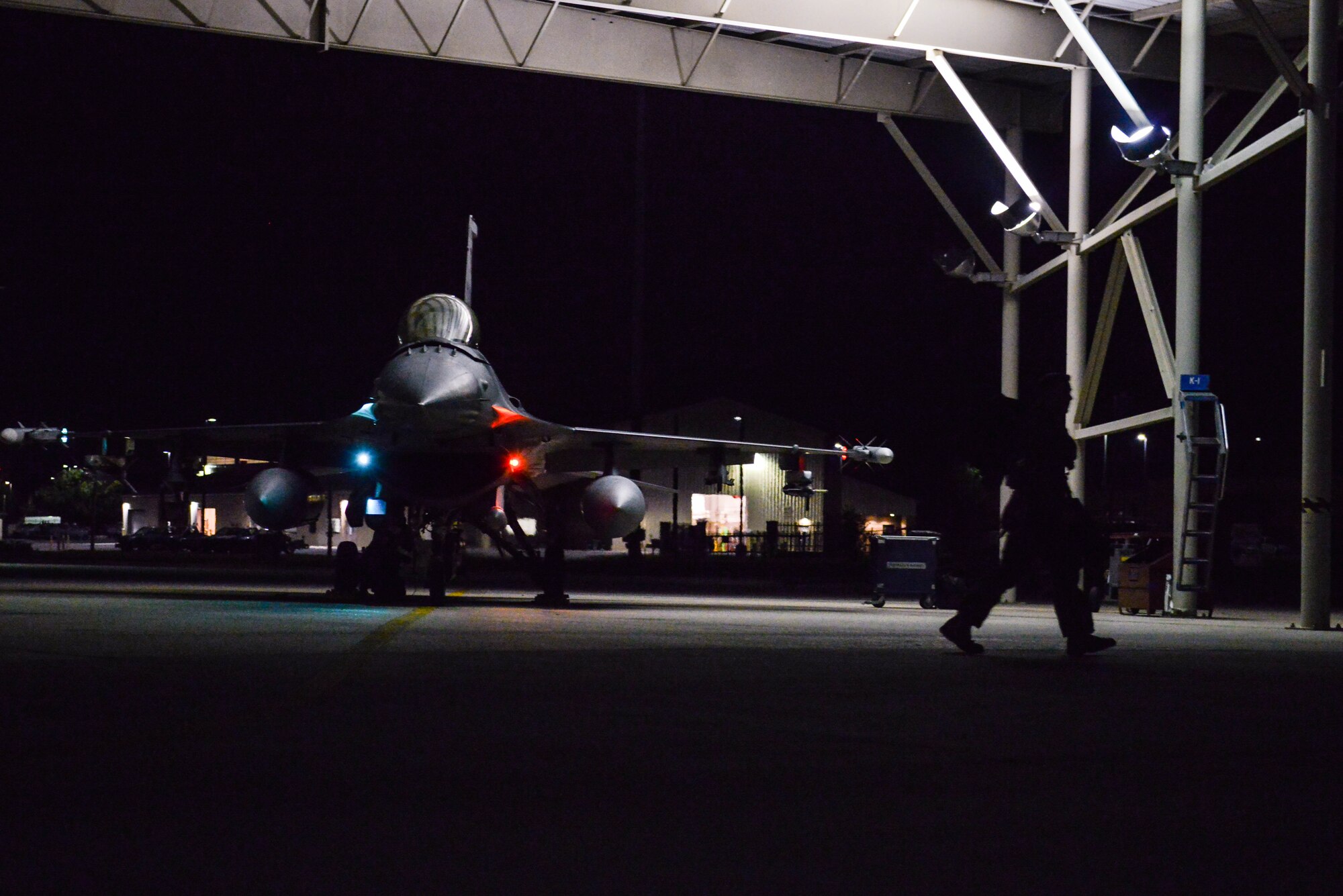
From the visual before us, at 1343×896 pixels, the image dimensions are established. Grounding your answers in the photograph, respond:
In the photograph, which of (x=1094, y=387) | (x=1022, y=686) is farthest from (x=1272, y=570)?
(x=1022, y=686)

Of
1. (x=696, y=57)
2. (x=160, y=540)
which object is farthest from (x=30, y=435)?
(x=160, y=540)

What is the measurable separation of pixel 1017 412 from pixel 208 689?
5517mm

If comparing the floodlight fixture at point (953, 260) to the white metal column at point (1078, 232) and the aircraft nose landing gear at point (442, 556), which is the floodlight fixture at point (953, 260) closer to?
the white metal column at point (1078, 232)

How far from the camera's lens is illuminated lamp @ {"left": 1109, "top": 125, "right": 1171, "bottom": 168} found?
672 inches

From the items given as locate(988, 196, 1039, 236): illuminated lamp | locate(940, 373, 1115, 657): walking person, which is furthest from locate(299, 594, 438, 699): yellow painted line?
locate(988, 196, 1039, 236): illuminated lamp

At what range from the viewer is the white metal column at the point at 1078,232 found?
21.9 metres

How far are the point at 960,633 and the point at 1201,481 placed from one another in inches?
338

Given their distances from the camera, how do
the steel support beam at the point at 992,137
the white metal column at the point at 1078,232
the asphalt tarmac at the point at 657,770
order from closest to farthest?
the asphalt tarmac at the point at 657,770 < the steel support beam at the point at 992,137 < the white metal column at the point at 1078,232

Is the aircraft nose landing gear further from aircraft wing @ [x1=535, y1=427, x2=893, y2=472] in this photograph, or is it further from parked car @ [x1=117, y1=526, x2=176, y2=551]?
parked car @ [x1=117, y1=526, x2=176, y2=551]

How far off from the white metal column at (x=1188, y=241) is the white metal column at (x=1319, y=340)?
2412mm

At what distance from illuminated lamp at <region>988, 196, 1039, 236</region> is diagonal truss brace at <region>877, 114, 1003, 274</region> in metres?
2.78

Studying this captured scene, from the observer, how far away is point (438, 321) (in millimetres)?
18016

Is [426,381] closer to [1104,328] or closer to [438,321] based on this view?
[438,321]

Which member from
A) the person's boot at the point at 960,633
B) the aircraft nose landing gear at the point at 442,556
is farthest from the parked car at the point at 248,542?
the person's boot at the point at 960,633
